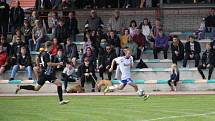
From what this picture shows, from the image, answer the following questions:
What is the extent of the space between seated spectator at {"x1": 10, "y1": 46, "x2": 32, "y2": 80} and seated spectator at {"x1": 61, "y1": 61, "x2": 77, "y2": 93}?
5.72 feet

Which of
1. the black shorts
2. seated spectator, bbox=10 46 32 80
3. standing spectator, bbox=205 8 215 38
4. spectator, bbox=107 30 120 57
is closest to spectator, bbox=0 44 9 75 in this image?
seated spectator, bbox=10 46 32 80

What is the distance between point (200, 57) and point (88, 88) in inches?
204

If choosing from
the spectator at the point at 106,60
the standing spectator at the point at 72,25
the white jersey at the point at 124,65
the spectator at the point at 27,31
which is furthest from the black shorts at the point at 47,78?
the standing spectator at the point at 72,25

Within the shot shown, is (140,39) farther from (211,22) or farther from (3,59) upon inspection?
(3,59)

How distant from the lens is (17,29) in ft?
97.9

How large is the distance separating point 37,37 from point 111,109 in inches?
478

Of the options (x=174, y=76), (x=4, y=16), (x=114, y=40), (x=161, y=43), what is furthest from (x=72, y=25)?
(x=174, y=76)

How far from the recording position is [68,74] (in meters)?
26.7

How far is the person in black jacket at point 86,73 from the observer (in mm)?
26516

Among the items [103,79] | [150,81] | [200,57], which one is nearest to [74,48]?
[103,79]

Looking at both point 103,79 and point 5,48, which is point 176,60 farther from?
point 5,48

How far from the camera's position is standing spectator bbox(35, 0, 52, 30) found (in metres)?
31.6

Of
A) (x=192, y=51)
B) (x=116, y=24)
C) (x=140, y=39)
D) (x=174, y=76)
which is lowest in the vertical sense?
(x=174, y=76)

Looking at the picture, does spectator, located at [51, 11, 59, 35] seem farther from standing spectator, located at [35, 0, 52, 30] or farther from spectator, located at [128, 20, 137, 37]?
spectator, located at [128, 20, 137, 37]
